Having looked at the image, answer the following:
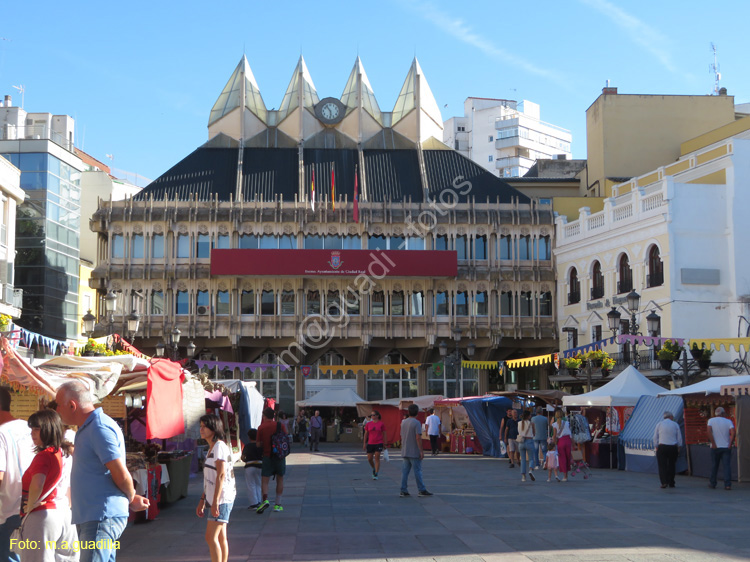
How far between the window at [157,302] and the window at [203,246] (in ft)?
10.0

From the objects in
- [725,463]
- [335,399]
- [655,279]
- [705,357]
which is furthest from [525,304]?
[725,463]

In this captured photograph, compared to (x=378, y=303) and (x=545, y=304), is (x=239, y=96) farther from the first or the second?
(x=545, y=304)

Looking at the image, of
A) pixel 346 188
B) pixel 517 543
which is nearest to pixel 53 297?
pixel 346 188

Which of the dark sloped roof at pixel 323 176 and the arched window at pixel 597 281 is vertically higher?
the dark sloped roof at pixel 323 176

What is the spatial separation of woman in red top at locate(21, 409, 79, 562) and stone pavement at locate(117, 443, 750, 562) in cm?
393

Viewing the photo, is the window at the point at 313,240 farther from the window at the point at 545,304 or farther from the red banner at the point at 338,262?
the window at the point at 545,304

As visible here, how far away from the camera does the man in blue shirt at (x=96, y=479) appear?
677 centimetres

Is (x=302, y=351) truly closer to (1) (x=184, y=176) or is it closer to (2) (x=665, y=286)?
(1) (x=184, y=176)

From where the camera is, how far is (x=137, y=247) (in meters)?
51.8

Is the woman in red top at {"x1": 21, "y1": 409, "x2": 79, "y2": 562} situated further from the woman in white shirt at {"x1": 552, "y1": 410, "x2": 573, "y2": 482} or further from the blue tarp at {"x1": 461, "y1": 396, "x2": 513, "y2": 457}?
the blue tarp at {"x1": 461, "y1": 396, "x2": 513, "y2": 457}

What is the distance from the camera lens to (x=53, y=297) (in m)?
51.6

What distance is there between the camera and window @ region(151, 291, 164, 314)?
168 ft

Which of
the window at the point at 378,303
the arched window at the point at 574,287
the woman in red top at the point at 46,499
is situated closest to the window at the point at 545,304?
the arched window at the point at 574,287

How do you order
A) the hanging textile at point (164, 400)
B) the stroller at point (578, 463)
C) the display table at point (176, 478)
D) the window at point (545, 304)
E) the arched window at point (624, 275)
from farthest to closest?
the window at point (545, 304)
the arched window at point (624, 275)
the stroller at point (578, 463)
the display table at point (176, 478)
the hanging textile at point (164, 400)
